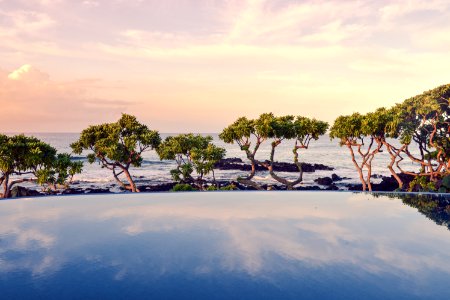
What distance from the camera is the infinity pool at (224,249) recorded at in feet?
17.4

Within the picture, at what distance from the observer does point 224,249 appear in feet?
23.5

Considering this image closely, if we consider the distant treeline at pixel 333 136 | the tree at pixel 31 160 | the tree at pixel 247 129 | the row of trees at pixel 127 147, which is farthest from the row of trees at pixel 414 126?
the tree at pixel 31 160

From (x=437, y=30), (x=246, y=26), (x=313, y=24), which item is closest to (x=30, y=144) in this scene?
(x=246, y=26)

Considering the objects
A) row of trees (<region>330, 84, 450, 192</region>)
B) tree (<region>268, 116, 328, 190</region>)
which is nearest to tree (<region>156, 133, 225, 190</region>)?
tree (<region>268, 116, 328, 190</region>)

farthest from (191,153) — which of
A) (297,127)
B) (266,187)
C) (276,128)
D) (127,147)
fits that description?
(266,187)

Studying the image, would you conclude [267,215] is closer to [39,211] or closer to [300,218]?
[300,218]

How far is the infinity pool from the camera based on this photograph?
5293 mm

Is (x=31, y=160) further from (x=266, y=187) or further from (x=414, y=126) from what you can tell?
(x=414, y=126)

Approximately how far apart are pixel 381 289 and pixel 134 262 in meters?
4.22

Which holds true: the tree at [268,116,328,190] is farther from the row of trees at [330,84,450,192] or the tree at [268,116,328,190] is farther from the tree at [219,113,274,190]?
the row of trees at [330,84,450,192]

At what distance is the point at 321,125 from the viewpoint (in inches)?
1068

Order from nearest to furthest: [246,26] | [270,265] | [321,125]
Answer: [270,265] → [246,26] → [321,125]

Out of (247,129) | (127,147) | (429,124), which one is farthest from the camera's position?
(247,129)

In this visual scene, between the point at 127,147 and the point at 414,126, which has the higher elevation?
the point at 414,126
